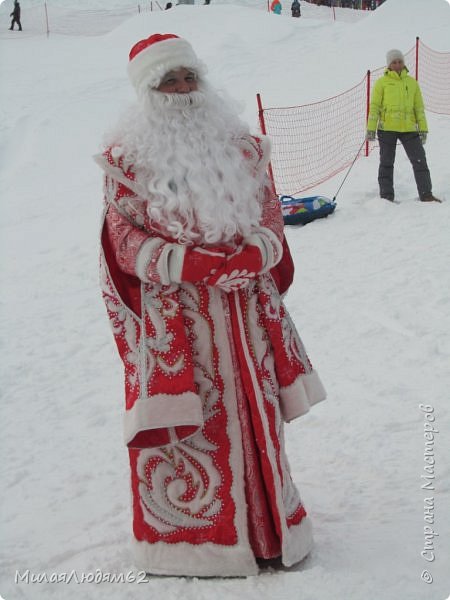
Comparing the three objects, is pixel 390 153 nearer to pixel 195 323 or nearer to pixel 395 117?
pixel 395 117

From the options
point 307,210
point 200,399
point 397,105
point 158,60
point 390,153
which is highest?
point 158,60

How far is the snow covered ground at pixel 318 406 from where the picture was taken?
296 cm

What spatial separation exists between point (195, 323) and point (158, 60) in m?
0.97

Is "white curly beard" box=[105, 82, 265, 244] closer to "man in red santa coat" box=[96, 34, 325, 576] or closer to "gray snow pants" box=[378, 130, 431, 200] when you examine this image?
"man in red santa coat" box=[96, 34, 325, 576]

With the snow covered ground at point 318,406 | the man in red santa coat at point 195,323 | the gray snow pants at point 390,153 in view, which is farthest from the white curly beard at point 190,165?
the gray snow pants at point 390,153

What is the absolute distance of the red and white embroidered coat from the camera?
9.05 ft

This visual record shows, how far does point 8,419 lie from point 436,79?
1125cm

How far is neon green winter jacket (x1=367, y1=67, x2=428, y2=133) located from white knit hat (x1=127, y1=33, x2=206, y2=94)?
5.97 meters

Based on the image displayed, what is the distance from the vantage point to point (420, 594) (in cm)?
262

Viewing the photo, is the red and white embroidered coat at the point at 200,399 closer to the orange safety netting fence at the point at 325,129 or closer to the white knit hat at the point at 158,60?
the white knit hat at the point at 158,60

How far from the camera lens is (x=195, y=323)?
285 cm

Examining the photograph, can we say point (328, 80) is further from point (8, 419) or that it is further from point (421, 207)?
point (8, 419)

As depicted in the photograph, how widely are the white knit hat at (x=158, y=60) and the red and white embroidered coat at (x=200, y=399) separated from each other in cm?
31

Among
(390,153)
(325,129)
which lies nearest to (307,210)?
(390,153)
